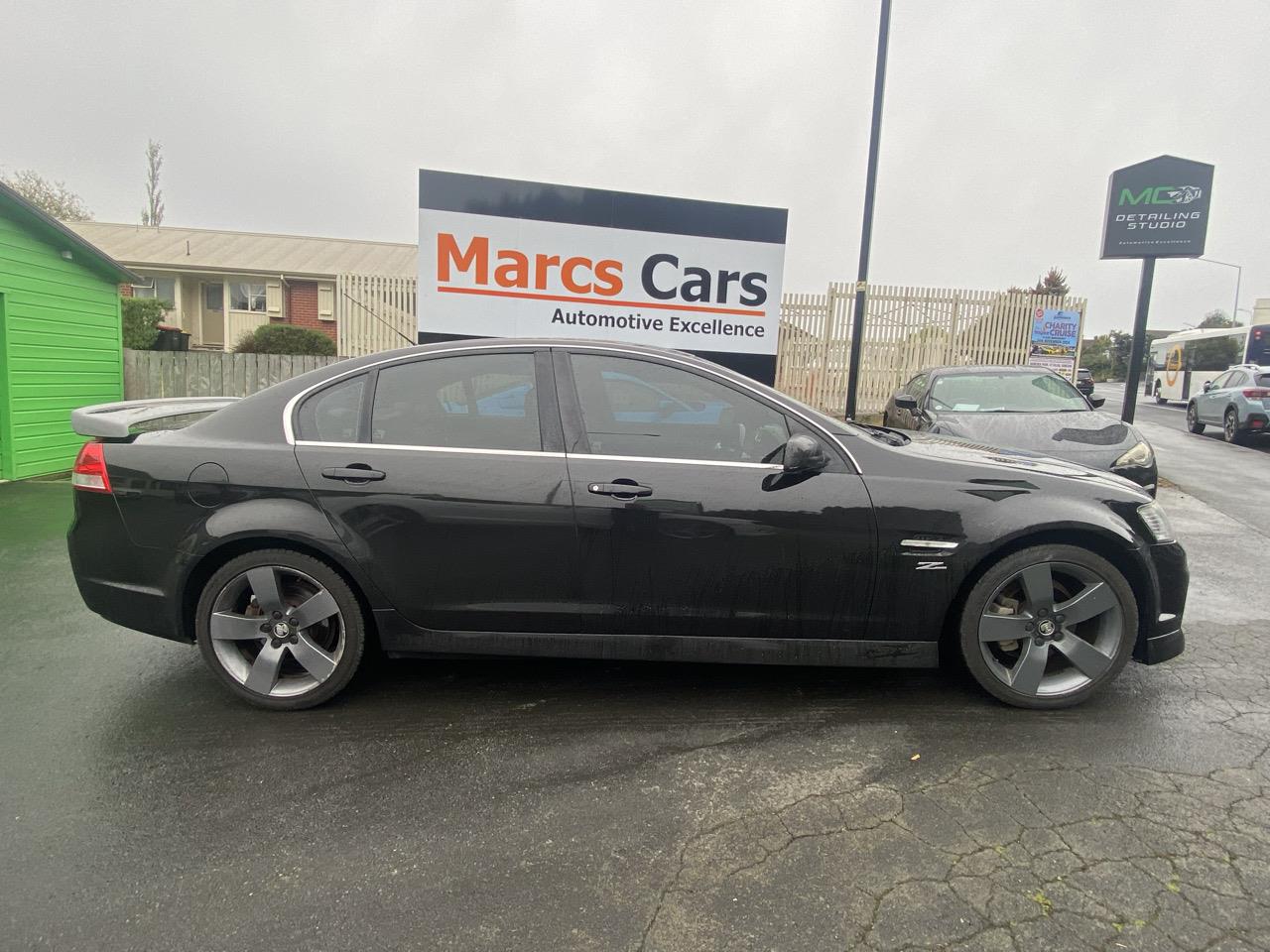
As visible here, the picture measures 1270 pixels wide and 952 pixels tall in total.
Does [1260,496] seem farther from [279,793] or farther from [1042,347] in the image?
[279,793]

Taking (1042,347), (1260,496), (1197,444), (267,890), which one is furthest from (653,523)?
(1197,444)

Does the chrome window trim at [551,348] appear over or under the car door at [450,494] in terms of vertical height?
over

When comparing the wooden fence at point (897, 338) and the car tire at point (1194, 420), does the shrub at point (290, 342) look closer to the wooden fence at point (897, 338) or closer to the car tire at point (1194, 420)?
the wooden fence at point (897, 338)

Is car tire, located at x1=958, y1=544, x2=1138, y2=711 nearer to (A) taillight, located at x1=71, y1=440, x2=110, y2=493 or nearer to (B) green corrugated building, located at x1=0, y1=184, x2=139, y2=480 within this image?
(A) taillight, located at x1=71, y1=440, x2=110, y2=493

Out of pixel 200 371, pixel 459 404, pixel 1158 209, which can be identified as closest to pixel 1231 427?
pixel 1158 209

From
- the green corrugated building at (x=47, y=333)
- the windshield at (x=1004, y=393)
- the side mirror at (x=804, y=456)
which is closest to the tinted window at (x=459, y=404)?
the side mirror at (x=804, y=456)

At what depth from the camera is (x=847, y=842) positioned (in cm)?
238

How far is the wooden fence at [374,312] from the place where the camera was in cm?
1129

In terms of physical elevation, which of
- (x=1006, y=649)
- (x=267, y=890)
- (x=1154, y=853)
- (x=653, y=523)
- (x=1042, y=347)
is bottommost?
(x=267, y=890)

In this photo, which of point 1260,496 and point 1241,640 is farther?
point 1260,496

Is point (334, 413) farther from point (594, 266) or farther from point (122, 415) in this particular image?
point (594, 266)

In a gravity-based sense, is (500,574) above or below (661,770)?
above

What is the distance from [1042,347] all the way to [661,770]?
12.7m

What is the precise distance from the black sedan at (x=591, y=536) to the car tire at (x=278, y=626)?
0.04 ft
